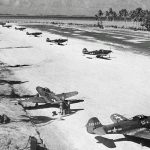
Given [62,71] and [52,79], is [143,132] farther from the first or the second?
[62,71]

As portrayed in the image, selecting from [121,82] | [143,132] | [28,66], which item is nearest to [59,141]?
[143,132]

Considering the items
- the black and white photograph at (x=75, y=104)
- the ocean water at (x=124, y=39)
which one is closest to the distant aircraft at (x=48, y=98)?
the black and white photograph at (x=75, y=104)

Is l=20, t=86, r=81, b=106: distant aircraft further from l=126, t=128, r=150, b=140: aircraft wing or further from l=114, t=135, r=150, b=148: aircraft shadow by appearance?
l=126, t=128, r=150, b=140: aircraft wing

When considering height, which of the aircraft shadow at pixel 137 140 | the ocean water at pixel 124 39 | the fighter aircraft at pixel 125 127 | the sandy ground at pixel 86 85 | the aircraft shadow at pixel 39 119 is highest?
the ocean water at pixel 124 39

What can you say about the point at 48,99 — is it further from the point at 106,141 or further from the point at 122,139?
the point at 122,139

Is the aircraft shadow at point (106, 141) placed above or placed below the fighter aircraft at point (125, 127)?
below

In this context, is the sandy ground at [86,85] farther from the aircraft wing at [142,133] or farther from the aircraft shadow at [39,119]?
the aircraft wing at [142,133]

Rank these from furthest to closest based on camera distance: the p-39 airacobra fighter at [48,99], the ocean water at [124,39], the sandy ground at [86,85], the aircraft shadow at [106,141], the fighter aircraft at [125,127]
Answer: the ocean water at [124,39] → the p-39 airacobra fighter at [48,99] → the sandy ground at [86,85] → the aircraft shadow at [106,141] → the fighter aircraft at [125,127]
